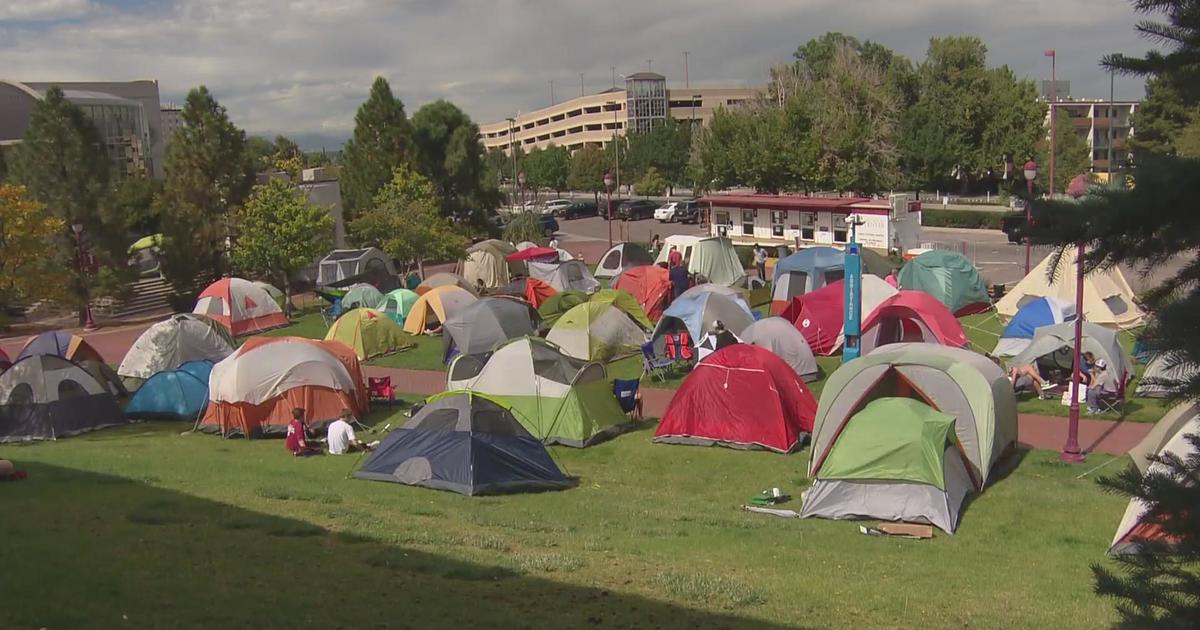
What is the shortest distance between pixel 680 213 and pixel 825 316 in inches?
1518

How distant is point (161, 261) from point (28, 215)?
19.1ft

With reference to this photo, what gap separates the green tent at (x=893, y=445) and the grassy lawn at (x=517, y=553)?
0.74 metres

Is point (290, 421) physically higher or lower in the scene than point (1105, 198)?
lower

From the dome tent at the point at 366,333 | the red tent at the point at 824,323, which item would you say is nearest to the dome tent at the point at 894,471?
the red tent at the point at 824,323

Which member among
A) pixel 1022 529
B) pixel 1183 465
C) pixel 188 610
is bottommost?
pixel 1022 529

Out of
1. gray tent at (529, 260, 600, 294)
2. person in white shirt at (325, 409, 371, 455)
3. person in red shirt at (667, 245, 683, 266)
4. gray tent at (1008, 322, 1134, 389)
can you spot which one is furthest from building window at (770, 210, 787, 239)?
person in white shirt at (325, 409, 371, 455)

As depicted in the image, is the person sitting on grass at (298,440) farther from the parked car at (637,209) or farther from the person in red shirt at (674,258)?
the parked car at (637,209)

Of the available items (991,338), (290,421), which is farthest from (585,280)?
(290,421)

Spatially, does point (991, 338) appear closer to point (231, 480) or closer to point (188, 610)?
point (231, 480)

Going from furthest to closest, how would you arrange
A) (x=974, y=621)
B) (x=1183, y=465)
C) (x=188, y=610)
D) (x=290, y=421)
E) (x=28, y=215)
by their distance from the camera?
(x=28, y=215)
(x=290, y=421)
(x=974, y=621)
(x=188, y=610)
(x=1183, y=465)

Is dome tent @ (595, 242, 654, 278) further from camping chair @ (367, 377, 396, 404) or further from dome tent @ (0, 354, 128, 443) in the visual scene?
dome tent @ (0, 354, 128, 443)

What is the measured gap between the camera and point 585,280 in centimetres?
3183

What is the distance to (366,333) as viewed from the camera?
24438 mm

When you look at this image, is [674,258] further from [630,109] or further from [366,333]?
[630,109]
